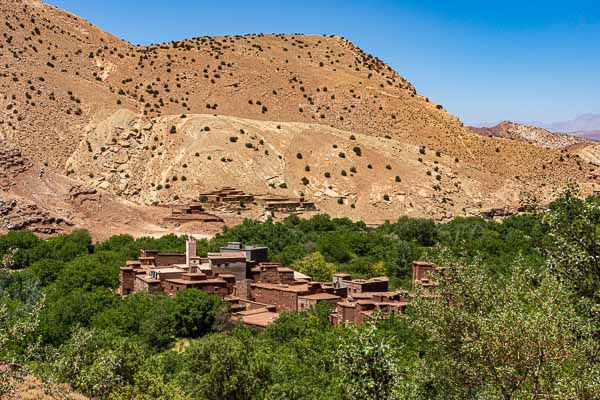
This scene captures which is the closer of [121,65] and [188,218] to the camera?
[188,218]

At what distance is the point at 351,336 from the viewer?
10.8 m

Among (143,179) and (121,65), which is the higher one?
(121,65)

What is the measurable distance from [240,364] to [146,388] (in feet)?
8.01

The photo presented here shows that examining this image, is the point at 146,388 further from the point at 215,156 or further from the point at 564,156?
the point at 564,156

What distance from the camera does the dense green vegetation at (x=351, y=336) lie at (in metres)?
8.25

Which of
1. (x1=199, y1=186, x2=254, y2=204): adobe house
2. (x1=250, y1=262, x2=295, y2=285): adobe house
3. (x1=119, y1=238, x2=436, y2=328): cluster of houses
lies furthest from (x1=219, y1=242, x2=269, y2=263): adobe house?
(x1=199, y1=186, x2=254, y2=204): adobe house

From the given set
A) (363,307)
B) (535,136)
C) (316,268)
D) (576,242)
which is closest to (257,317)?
(363,307)

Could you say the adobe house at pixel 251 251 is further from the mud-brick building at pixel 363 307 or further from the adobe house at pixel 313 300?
the mud-brick building at pixel 363 307

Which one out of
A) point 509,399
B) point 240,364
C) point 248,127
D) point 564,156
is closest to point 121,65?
point 248,127

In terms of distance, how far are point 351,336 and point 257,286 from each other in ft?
52.8

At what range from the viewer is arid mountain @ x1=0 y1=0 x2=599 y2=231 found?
46.8 metres

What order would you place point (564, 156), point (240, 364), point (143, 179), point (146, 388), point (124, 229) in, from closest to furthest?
point (146, 388) < point (240, 364) < point (124, 229) < point (143, 179) < point (564, 156)

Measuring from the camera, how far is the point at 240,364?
1466cm

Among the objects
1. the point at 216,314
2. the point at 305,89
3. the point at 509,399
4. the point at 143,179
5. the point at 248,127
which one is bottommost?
the point at 216,314
